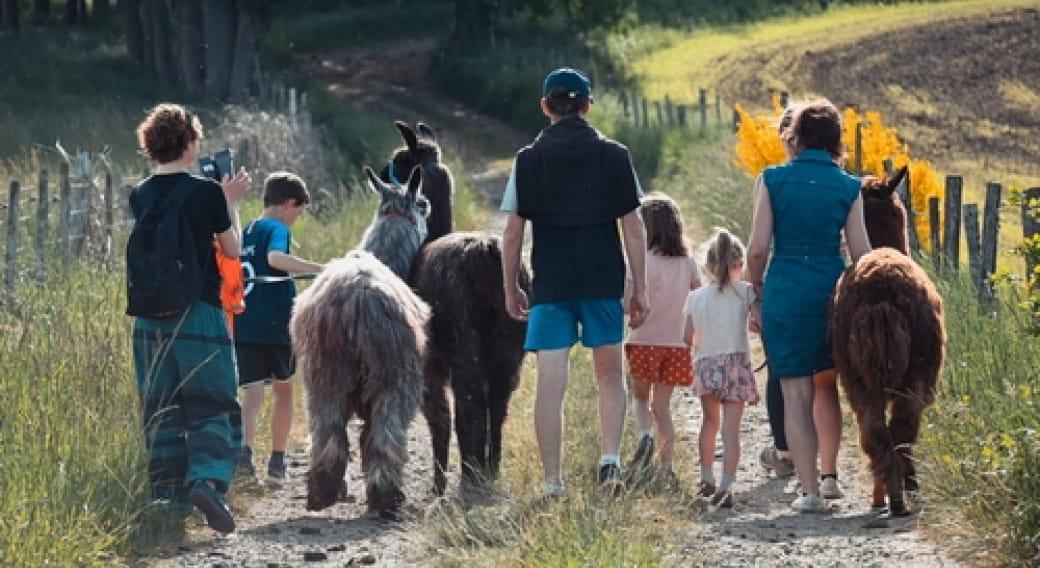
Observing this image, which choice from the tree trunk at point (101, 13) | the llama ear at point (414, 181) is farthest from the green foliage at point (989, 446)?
the tree trunk at point (101, 13)

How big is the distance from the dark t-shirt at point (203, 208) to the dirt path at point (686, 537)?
1.27 metres

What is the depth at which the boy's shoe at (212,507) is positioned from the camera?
8305 millimetres

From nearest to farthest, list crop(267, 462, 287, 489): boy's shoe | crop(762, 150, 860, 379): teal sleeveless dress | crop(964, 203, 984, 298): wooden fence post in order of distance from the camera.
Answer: crop(762, 150, 860, 379): teal sleeveless dress, crop(267, 462, 287, 489): boy's shoe, crop(964, 203, 984, 298): wooden fence post

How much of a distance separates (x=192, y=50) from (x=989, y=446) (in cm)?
3597

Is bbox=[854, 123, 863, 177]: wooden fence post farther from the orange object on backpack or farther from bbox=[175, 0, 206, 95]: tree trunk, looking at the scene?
bbox=[175, 0, 206, 95]: tree trunk

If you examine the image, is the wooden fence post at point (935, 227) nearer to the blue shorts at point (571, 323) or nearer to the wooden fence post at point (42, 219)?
the blue shorts at point (571, 323)

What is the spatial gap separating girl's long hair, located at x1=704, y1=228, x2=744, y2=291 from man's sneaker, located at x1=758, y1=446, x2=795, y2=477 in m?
1.11

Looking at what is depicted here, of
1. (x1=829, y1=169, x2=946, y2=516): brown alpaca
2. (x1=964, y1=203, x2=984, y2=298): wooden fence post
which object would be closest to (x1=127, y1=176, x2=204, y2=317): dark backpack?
(x1=829, y1=169, x2=946, y2=516): brown alpaca

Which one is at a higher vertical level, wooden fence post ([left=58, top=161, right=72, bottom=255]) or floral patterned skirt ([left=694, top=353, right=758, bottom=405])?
wooden fence post ([left=58, top=161, right=72, bottom=255])

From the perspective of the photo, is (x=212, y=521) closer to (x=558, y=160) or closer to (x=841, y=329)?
(x=558, y=160)

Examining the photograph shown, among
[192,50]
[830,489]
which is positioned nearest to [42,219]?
[830,489]

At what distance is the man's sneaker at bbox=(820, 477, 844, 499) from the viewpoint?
922cm

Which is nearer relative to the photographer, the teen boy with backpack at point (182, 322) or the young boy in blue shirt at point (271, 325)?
the teen boy with backpack at point (182, 322)

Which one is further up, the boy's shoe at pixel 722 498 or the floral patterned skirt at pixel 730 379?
the floral patterned skirt at pixel 730 379
